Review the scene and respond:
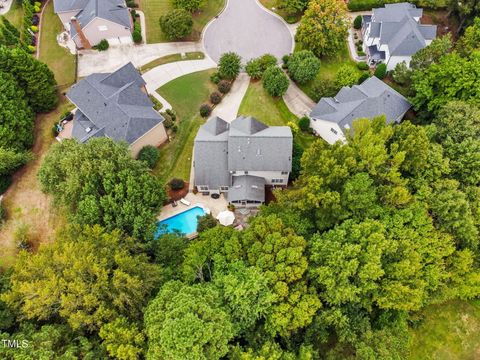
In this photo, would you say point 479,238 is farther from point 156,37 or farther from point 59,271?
point 156,37

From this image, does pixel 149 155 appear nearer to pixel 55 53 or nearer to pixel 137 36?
pixel 137 36

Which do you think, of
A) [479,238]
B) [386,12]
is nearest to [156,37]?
[386,12]

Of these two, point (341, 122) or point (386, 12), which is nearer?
point (341, 122)

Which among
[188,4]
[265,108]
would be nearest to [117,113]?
[265,108]

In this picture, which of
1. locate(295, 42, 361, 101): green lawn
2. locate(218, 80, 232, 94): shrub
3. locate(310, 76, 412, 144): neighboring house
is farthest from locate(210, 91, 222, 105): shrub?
locate(310, 76, 412, 144): neighboring house

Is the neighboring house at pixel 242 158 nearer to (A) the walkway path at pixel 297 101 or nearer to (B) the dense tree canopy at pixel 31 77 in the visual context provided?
(A) the walkway path at pixel 297 101
